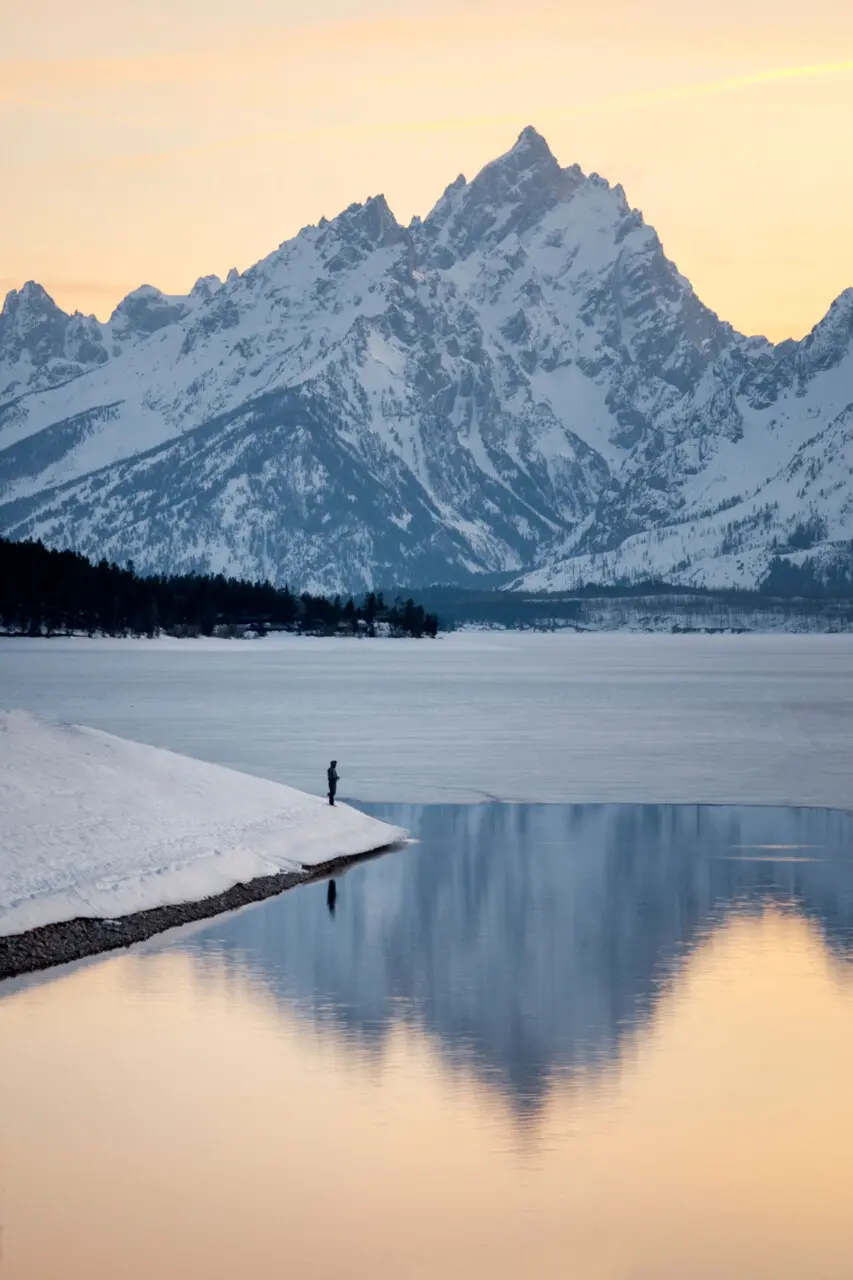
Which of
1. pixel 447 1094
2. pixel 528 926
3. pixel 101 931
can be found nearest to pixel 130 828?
pixel 101 931

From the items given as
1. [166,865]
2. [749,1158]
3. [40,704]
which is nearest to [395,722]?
[40,704]

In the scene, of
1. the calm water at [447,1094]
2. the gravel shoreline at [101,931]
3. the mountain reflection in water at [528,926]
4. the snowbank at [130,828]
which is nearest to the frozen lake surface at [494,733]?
the mountain reflection in water at [528,926]

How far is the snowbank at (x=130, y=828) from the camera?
134ft

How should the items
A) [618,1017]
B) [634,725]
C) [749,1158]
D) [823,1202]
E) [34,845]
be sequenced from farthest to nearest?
[634,725], [34,845], [618,1017], [749,1158], [823,1202]

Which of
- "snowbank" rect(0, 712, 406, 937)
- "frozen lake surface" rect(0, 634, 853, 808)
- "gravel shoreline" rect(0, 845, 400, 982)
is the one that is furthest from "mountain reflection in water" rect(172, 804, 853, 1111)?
"frozen lake surface" rect(0, 634, 853, 808)

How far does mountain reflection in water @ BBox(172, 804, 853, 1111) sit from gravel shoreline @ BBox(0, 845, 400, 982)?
778 mm

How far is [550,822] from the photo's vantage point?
199 ft

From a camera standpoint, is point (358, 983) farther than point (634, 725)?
No

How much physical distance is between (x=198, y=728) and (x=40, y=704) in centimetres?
1921

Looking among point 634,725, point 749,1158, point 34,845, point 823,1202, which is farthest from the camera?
point 634,725

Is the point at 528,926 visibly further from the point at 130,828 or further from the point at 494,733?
the point at 494,733

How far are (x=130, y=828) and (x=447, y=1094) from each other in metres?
20.9

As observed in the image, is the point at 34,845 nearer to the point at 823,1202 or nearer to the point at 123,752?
the point at 123,752

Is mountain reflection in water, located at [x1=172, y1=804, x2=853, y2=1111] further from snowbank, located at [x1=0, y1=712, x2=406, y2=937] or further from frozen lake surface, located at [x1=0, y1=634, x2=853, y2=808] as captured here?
frozen lake surface, located at [x1=0, y1=634, x2=853, y2=808]
